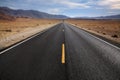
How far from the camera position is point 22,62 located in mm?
7172

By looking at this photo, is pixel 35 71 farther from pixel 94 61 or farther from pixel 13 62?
pixel 94 61

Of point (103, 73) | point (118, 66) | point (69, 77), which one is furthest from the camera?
point (118, 66)

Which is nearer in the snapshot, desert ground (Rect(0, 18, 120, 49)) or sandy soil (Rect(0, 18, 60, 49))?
sandy soil (Rect(0, 18, 60, 49))

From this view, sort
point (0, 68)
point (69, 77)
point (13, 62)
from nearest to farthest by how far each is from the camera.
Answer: point (69, 77) < point (0, 68) < point (13, 62)

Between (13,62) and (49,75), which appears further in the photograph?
(13,62)

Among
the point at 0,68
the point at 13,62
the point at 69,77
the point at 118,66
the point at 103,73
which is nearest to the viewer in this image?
the point at 69,77

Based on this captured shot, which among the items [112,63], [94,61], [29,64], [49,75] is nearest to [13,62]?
[29,64]

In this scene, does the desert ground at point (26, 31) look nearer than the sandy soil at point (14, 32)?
No

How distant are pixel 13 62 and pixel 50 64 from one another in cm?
166

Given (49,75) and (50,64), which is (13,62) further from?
(49,75)

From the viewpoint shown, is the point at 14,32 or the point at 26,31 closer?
the point at 14,32

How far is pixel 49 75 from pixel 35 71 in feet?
2.15

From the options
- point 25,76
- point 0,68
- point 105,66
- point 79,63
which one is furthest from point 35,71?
point 105,66

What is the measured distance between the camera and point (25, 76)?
5.39 meters
